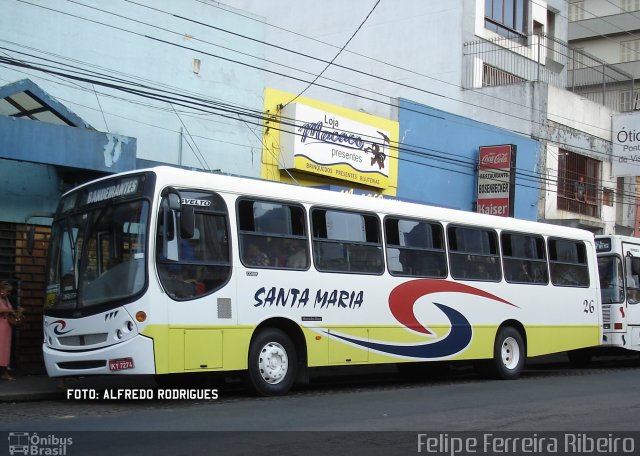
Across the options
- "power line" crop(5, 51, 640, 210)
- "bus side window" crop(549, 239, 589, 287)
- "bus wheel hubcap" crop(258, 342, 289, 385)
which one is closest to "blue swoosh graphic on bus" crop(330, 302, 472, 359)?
"bus wheel hubcap" crop(258, 342, 289, 385)

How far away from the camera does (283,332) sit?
12.9 meters

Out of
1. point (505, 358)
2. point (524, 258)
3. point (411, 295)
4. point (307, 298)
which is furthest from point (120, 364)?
point (524, 258)

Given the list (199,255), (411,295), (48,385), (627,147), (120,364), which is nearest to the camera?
(120,364)

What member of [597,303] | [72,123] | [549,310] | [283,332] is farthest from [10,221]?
[597,303]

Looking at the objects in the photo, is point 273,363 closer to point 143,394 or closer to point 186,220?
point 143,394

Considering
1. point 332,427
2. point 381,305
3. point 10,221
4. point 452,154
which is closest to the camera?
point 332,427

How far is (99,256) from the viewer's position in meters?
11.7

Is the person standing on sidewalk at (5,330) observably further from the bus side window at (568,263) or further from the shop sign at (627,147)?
the shop sign at (627,147)

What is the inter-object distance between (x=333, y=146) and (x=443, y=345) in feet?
25.7

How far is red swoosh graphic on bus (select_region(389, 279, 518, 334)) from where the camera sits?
14477mm

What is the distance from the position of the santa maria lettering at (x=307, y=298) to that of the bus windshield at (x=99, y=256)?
191 cm

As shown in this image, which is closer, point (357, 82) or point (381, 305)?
point (381, 305)

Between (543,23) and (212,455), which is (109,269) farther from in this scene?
(543,23)

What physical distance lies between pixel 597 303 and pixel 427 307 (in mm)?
5514
